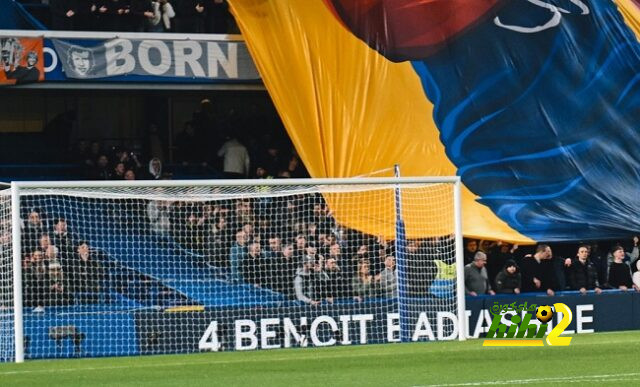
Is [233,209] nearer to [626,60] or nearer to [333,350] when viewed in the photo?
[333,350]

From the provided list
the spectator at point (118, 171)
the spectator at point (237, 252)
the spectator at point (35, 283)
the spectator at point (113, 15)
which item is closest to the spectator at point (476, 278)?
the spectator at point (237, 252)

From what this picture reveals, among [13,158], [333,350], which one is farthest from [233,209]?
[13,158]

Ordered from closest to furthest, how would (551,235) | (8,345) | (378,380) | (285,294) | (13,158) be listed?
(378,380) → (8,345) → (285,294) → (551,235) → (13,158)

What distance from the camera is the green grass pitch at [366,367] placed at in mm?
12602

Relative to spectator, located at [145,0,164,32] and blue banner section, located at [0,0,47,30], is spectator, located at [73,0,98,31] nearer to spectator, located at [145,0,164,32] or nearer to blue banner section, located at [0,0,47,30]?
blue banner section, located at [0,0,47,30]

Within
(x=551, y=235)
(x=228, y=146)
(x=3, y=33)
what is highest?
(x=3, y=33)

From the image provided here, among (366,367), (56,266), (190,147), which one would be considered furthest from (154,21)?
(366,367)

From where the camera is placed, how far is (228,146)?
22.6 meters

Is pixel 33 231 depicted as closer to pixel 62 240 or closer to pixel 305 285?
pixel 62 240

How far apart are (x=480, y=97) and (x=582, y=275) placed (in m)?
3.18

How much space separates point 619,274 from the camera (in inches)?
816

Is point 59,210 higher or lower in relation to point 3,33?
lower

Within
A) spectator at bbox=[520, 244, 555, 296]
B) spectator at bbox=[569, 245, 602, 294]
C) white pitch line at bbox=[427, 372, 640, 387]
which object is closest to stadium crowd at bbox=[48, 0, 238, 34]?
spectator at bbox=[520, 244, 555, 296]

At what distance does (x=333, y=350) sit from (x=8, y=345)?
3728 mm
